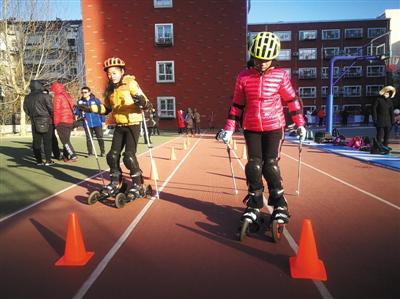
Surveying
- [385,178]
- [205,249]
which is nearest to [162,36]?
[385,178]

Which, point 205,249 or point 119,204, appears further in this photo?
point 119,204

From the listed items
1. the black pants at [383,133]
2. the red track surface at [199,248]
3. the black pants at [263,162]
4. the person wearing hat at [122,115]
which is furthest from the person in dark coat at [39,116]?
the black pants at [383,133]

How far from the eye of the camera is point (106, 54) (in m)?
34.3

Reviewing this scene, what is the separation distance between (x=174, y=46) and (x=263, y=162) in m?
31.0

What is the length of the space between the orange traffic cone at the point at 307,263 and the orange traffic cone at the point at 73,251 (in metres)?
2.14

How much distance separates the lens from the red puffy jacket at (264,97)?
4.63m

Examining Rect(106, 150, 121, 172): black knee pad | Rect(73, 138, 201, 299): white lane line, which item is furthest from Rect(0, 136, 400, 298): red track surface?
Rect(106, 150, 121, 172): black knee pad

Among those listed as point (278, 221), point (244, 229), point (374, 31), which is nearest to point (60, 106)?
point (244, 229)

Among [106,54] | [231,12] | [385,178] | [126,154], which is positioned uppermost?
[231,12]

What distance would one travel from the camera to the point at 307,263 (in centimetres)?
343

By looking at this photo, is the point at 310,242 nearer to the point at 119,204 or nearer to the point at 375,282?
the point at 375,282

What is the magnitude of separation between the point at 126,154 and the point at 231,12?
99.9 feet

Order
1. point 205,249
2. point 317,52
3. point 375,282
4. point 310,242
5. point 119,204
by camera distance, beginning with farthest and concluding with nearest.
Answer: point 317,52
point 119,204
point 205,249
point 310,242
point 375,282

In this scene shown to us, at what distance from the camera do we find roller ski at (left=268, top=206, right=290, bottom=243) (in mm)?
4234
